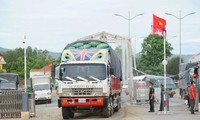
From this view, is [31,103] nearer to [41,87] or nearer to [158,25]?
[158,25]

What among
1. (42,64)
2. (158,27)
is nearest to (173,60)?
(42,64)

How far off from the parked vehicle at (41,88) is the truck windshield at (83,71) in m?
23.9

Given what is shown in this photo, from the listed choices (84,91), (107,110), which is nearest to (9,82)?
(107,110)

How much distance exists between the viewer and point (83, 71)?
2538cm

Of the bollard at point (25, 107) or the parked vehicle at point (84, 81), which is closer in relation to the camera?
the parked vehicle at point (84, 81)

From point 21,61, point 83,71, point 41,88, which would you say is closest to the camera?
point 83,71

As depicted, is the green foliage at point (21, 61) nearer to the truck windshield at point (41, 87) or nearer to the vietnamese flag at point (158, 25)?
the truck windshield at point (41, 87)

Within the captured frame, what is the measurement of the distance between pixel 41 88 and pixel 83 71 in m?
26.4

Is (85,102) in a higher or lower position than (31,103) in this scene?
higher

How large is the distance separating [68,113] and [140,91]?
46.3ft

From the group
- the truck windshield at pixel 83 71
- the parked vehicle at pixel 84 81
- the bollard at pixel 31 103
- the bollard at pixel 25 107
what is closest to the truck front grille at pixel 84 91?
the parked vehicle at pixel 84 81

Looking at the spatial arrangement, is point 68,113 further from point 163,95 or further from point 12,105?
point 163,95

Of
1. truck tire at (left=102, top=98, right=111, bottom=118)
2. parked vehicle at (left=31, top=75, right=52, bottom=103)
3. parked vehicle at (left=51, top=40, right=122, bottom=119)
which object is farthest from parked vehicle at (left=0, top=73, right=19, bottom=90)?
truck tire at (left=102, top=98, right=111, bottom=118)

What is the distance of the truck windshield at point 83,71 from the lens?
25.3m
